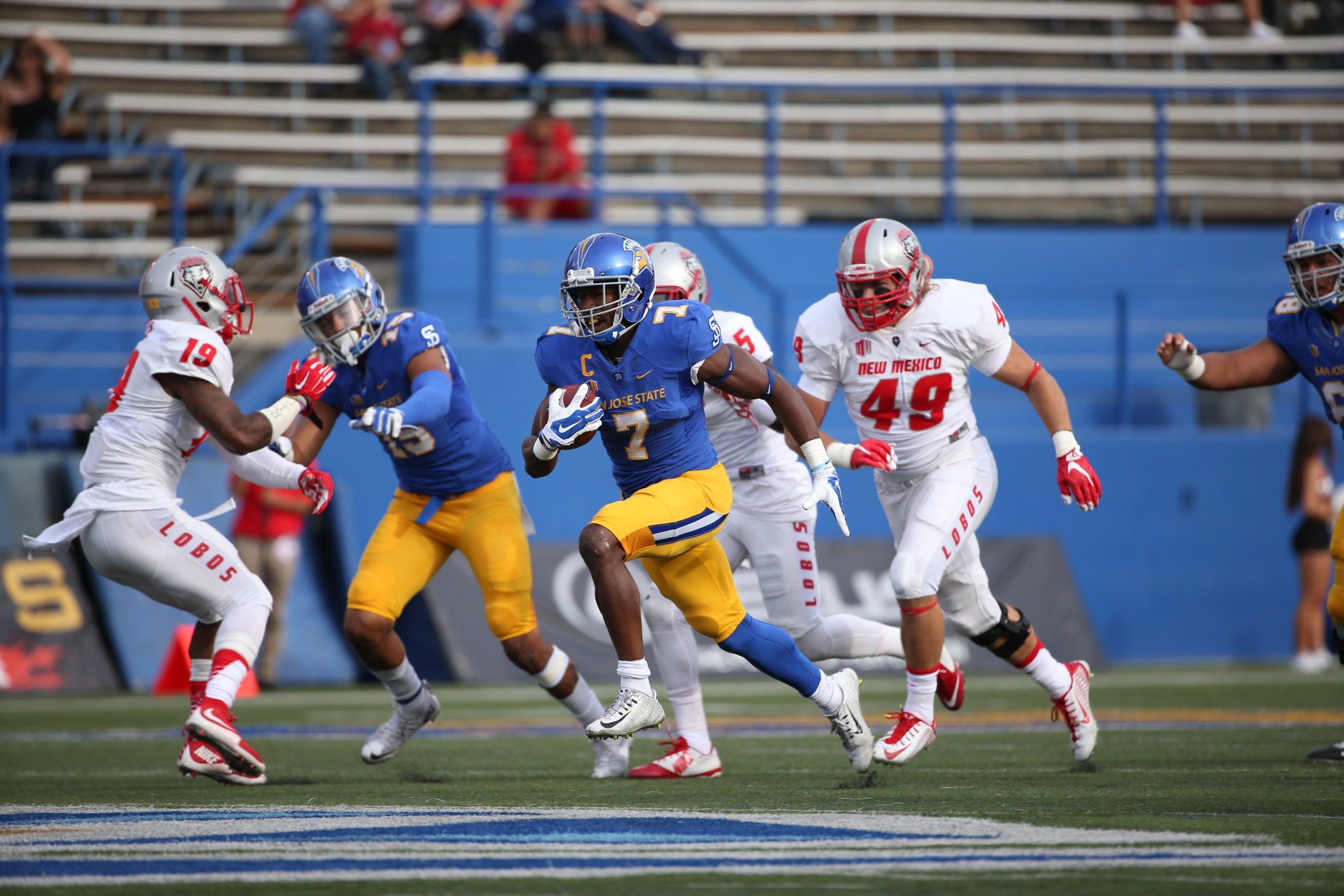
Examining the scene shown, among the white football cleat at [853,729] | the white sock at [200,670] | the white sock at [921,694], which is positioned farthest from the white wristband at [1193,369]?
the white sock at [200,670]

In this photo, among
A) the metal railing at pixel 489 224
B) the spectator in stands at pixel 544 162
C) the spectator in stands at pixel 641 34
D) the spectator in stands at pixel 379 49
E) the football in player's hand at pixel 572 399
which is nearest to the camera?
the football in player's hand at pixel 572 399

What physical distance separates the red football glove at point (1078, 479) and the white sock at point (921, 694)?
80cm

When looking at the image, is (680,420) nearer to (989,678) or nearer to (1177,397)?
(989,678)

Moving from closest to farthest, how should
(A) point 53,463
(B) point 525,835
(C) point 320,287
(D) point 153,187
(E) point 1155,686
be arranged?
1. (B) point 525,835
2. (C) point 320,287
3. (E) point 1155,686
4. (A) point 53,463
5. (D) point 153,187

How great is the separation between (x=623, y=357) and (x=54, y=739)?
3702 millimetres

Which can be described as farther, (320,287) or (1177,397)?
(1177,397)

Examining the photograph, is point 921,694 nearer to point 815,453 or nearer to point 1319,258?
point 815,453

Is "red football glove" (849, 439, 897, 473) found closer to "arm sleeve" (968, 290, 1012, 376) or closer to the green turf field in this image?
"arm sleeve" (968, 290, 1012, 376)

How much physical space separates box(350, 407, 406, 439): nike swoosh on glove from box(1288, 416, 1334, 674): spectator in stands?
7.81m

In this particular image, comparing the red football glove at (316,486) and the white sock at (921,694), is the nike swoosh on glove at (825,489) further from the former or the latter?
the red football glove at (316,486)

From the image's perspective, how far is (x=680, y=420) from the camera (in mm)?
5371

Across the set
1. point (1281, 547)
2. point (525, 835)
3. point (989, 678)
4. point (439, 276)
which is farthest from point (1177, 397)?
point (525, 835)

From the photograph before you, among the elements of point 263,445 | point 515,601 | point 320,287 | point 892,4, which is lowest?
point 515,601

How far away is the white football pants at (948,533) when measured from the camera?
5711 mm
